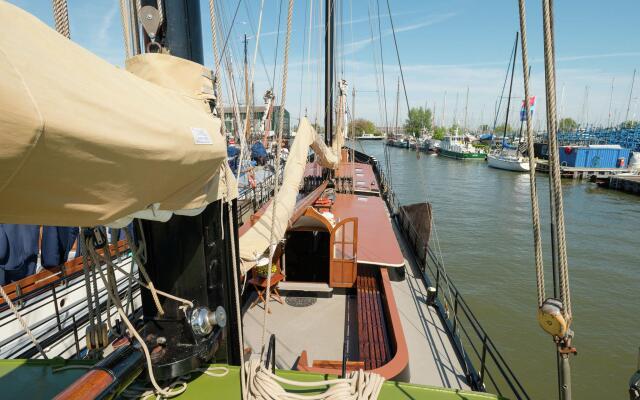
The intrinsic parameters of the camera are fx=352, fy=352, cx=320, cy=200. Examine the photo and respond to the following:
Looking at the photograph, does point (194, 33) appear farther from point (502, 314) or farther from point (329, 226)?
point (502, 314)

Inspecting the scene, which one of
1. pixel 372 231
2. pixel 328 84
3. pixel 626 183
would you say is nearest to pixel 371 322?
pixel 372 231

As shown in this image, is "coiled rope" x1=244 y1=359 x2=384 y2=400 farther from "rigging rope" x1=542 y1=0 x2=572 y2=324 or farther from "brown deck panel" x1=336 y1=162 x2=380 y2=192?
"brown deck panel" x1=336 y1=162 x2=380 y2=192

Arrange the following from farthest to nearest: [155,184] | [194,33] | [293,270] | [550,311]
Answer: [293,270] < [194,33] < [550,311] < [155,184]

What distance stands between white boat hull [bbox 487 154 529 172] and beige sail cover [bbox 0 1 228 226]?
44799mm

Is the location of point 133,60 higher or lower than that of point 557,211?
higher

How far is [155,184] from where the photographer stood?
1.33 metres

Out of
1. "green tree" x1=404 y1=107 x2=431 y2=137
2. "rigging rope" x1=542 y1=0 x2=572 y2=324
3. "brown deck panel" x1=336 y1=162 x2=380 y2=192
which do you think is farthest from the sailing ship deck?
"green tree" x1=404 y1=107 x2=431 y2=137

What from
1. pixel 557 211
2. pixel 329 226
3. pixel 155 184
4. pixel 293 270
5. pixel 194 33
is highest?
pixel 194 33

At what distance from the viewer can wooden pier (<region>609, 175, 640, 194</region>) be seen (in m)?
29.1

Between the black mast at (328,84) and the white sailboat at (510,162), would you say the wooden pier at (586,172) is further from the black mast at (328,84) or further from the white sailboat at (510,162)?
the black mast at (328,84)

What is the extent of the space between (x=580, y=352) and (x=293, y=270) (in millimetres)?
7533

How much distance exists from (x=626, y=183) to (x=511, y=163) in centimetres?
1275

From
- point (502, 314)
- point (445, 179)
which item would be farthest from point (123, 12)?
point (445, 179)

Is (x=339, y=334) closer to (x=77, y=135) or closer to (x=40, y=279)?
(x=40, y=279)
